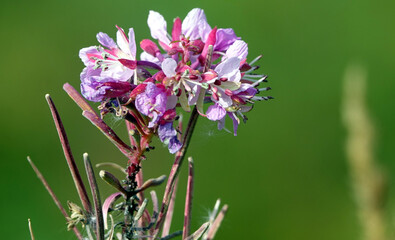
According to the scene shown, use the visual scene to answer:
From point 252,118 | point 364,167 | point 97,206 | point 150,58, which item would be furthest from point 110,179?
point 252,118

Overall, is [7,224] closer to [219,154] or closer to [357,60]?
[219,154]

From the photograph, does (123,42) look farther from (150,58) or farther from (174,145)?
(174,145)

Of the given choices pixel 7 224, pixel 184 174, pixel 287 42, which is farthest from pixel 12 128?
pixel 287 42

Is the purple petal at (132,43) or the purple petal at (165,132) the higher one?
the purple petal at (132,43)

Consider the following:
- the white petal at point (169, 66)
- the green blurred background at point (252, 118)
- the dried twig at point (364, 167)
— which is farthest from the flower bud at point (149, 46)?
the green blurred background at point (252, 118)

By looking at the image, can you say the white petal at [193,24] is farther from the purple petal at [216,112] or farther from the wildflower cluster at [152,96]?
the purple petal at [216,112]

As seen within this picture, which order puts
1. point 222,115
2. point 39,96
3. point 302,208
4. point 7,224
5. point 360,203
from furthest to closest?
point 39,96 < point 302,208 < point 7,224 < point 360,203 < point 222,115

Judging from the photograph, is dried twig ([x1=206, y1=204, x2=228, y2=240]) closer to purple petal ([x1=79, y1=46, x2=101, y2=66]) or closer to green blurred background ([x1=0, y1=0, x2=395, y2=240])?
purple petal ([x1=79, y1=46, x2=101, y2=66])
